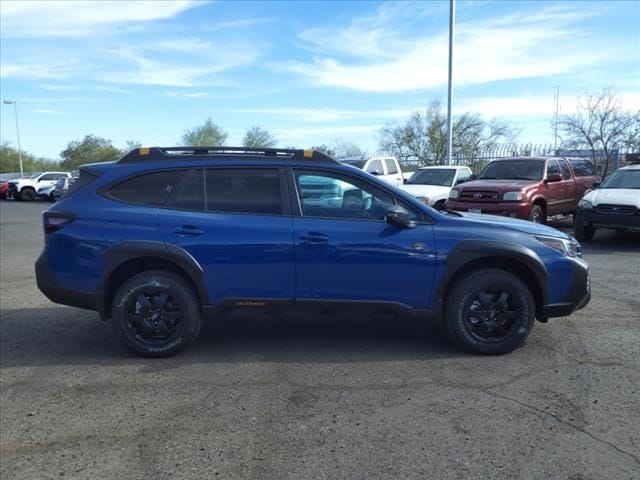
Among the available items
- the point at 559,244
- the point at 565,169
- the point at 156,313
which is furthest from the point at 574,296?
the point at 565,169

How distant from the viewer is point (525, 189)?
450 inches

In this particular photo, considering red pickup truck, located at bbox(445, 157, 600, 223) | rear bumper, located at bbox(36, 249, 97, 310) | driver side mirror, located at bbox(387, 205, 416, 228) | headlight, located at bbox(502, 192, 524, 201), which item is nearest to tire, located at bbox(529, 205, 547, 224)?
red pickup truck, located at bbox(445, 157, 600, 223)

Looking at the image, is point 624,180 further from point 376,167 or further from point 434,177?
point 376,167

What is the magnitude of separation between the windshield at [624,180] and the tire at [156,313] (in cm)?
986

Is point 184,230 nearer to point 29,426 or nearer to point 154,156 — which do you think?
point 154,156

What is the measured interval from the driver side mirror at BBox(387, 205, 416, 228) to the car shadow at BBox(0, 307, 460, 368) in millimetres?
969

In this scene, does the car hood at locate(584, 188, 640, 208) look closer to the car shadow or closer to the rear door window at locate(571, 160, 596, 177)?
the rear door window at locate(571, 160, 596, 177)

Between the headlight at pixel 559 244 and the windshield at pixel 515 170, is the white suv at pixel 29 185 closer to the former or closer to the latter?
the windshield at pixel 515 170

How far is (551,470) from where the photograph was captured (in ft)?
9.73

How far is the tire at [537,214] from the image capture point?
1160 centimetres

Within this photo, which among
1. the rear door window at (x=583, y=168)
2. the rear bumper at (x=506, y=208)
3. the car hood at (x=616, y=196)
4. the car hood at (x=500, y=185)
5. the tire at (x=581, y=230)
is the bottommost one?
the tire at (x=581, y=230)

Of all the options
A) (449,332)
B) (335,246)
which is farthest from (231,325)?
(449,332)

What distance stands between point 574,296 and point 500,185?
7.28 metres

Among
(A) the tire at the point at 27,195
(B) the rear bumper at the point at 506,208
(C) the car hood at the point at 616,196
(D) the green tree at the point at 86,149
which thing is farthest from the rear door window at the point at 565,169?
(D) the green tree at the point at 86,149
